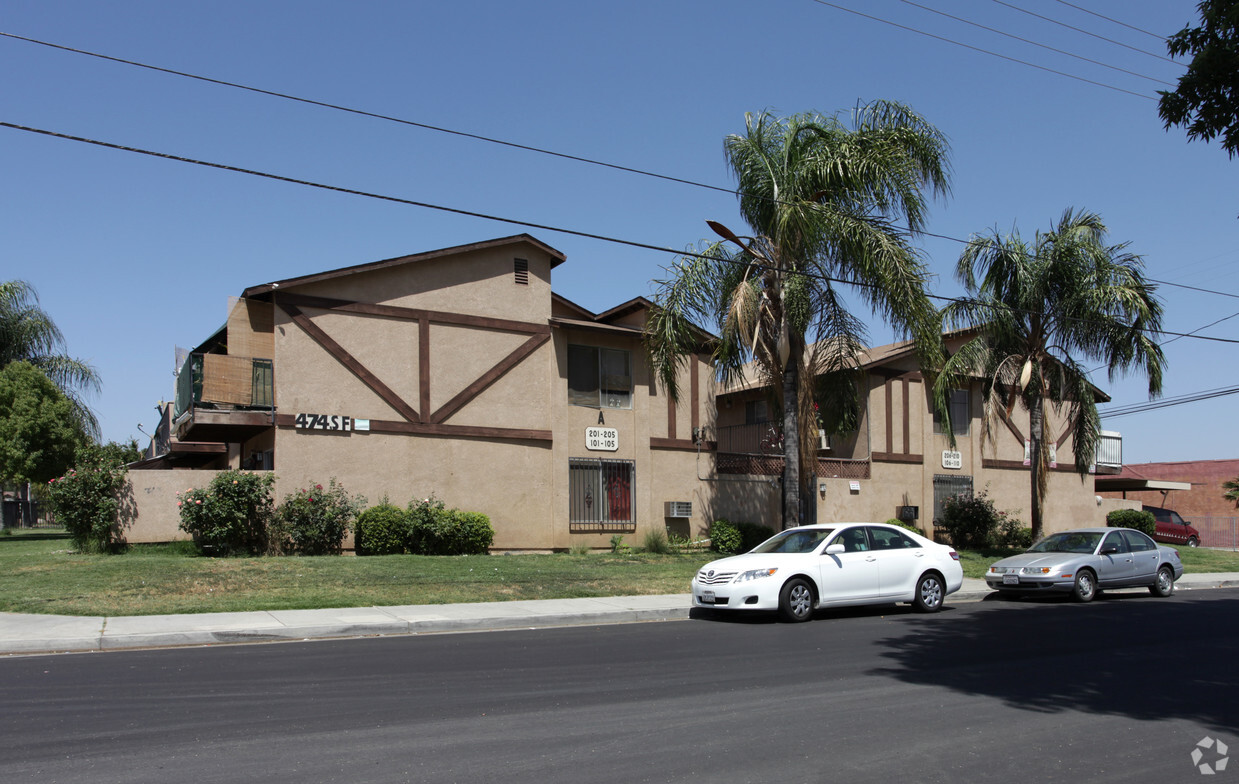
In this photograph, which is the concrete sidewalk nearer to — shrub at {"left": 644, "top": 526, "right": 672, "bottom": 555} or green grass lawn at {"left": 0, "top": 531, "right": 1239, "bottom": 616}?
green grass lawn at {"left": 0, "top": 531, "right": 1239, "bottom": 616}

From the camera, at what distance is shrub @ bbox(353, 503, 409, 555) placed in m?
20.1

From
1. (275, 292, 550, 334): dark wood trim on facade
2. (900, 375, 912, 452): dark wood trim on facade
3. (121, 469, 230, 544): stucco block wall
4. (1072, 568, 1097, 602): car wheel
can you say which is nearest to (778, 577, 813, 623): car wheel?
(1072, 568, 1097, 602): car wheel

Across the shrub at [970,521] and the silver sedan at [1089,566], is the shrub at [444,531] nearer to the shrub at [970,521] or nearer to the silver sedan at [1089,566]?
the silver sedan at [1089,566]

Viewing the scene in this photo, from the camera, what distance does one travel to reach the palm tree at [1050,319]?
23906 mm

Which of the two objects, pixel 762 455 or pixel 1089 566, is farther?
pixel 762 455

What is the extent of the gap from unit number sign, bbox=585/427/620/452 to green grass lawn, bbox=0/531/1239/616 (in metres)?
3.54

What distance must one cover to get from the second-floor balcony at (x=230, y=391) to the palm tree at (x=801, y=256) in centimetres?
831

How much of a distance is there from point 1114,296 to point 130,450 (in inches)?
943

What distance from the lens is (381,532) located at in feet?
66.3

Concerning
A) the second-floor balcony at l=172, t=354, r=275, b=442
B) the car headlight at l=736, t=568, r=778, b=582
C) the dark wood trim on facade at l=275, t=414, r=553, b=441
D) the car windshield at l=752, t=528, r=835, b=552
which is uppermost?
the second-floor balcony at l=172, t=354, r=275, b=442

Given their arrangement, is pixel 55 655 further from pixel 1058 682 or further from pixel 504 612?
pixel 1058 682

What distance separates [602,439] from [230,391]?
871 cm

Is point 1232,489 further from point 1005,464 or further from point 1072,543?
point 1072,543

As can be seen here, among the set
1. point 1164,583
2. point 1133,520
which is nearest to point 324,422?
point 1164,583
